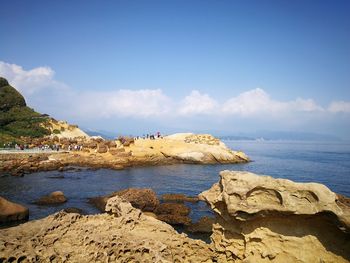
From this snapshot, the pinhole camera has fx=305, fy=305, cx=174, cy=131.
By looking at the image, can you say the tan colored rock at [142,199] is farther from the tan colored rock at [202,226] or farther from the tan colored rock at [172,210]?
the tan colored rock at [202,226]

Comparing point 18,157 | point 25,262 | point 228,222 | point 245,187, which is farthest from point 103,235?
point 18,157

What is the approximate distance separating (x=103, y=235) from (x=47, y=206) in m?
17.3

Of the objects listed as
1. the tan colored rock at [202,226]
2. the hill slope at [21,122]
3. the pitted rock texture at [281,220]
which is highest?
the hill slope at [21,122]

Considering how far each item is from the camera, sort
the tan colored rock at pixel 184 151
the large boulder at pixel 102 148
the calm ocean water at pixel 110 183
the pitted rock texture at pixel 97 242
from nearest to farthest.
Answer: the pitted rock texture at pixel 97 242 < the calm ocean water at pixel 110 183 < the large boulder at pixel 102 148 < the tan colored rock at pixel 184 151

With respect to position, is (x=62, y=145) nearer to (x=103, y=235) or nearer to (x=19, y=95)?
(x=19, y=95)

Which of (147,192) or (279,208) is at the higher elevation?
(279,208)

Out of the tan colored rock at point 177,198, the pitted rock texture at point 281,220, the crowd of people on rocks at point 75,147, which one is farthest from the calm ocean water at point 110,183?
the crowd of people on rocks at point 75,147

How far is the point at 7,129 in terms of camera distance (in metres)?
74.2

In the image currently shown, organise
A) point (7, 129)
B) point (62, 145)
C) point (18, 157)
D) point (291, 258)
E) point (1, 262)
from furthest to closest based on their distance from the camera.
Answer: point (7, 129) → point (62, 145) → point (18, 157) → point (291, 258) → point (1, 262)

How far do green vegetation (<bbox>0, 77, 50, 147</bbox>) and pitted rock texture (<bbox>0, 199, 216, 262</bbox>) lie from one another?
62407 mm

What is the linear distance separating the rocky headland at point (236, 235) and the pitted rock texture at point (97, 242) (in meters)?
0.03

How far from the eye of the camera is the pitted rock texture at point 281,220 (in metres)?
9.00

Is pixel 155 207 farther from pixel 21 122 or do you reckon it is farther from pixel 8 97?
pixel 8 97

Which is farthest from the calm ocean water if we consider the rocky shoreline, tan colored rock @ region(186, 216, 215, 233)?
the rocky shoreline
